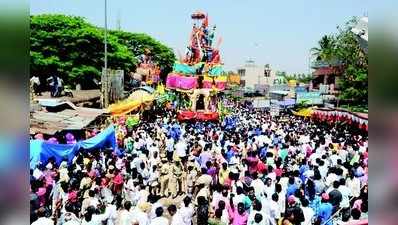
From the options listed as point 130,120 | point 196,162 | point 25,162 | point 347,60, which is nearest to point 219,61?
point 347,60

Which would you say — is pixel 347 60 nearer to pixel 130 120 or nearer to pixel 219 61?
pixel 219 61

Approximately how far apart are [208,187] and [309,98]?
22294mm

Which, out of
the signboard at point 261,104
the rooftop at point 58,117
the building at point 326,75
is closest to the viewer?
the rooftop at point 58,117

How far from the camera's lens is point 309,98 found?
29.8 metres

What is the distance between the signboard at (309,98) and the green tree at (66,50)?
11.8m

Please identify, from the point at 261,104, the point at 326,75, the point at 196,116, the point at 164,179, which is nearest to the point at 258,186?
the point at 164,179

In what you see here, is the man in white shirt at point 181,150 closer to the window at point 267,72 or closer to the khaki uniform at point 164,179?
the khaki uniform at point 164,179

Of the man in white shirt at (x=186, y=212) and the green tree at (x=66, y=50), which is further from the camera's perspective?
the green tree at (x=66, y=50)

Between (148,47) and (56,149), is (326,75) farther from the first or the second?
(56,149)

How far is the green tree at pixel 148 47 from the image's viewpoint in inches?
1913

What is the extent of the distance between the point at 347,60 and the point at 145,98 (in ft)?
43.7

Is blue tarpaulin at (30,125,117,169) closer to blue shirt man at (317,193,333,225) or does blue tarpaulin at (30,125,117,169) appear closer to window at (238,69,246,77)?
blue shirt man at (317,193,333,225)

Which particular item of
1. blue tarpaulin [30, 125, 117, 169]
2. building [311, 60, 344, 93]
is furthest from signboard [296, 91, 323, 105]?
blue tarpaulin [30, 125, 117, 169]

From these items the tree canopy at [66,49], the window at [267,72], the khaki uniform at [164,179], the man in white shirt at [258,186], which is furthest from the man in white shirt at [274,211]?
the window at [267,72]
